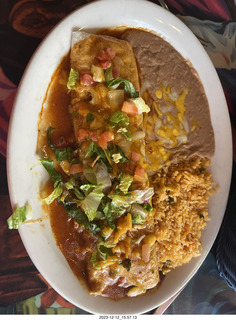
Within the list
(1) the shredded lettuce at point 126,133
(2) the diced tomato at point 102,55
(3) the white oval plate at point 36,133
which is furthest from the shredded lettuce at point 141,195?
(2) the diced tomato at point 102,55

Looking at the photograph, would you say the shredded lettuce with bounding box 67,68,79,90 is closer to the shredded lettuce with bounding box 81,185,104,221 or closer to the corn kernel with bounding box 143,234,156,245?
the shredded lettuce with bounding box 81,185,104,221

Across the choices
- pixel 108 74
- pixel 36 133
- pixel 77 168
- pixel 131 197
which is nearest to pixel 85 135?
pixel 77 168

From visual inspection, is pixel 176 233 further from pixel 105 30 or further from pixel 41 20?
pixel 41 20

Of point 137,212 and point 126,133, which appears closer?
point 126,133

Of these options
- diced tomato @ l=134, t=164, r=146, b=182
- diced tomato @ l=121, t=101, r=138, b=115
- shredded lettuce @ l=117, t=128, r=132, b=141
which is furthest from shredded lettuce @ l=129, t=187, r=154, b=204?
diced tomato @ l=121, t=101, r=138, b=115

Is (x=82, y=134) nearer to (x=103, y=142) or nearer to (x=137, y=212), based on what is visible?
(x=103, y=142)

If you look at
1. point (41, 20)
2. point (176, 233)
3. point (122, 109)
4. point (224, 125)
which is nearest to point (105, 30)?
point (41, 20)

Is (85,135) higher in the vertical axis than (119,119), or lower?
lower
